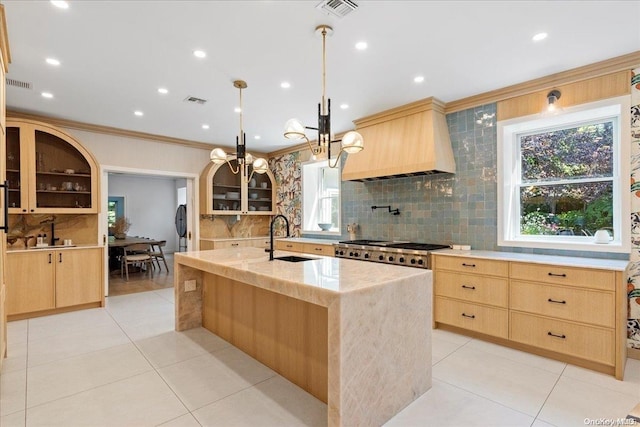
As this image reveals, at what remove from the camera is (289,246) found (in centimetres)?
551

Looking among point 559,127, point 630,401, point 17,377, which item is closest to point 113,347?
point 17,377

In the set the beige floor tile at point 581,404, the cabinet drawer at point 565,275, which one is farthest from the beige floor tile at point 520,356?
the cabinet drawer at point 565,275

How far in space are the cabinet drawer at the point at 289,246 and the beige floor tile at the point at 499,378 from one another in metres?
2.93

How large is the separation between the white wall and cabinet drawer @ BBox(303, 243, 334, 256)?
729 centimetres

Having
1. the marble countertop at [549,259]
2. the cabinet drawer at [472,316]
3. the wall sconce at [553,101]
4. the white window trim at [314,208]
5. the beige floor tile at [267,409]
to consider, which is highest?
the wall sconce at [553,101]

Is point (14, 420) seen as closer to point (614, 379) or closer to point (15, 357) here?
point (15, 357)

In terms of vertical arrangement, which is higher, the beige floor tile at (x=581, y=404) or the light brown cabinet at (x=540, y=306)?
→ the light brown cabinet at (x=540, y=306)

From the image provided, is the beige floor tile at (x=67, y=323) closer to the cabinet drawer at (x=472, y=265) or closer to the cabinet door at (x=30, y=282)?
the cabinet door at (x=30, y=282)

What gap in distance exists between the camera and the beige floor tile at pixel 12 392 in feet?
6.84

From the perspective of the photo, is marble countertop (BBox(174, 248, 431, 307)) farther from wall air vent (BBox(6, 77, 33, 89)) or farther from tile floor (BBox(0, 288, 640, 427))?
wall air vent (BBox(6, 77, 33, 89))

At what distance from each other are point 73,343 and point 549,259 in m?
4.67

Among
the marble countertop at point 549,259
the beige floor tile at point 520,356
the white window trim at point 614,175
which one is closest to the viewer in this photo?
the marble countertop at point 549,259

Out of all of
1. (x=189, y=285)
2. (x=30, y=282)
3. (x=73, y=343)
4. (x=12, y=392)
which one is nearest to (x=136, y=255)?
(x=30, y=282)

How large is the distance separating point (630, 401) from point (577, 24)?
8.80 ft
